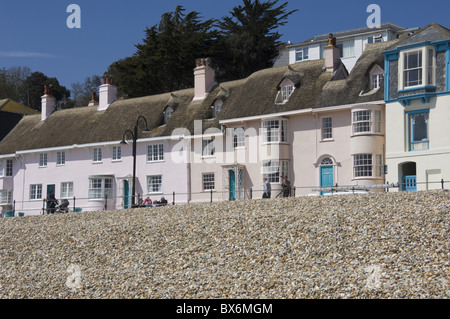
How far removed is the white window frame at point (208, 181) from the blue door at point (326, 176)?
6.87 meters

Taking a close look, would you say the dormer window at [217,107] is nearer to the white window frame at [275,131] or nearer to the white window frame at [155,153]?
the white window frame at [155,153]

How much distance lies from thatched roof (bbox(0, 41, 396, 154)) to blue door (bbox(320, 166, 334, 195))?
3234mm

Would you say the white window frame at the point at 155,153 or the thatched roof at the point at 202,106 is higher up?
the thatched roof at the point at 202,106

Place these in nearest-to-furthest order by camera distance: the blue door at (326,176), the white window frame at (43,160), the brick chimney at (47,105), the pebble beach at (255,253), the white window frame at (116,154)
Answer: the pebble beach at (255,253), the blue door at (326,176), the white window frame at (116,154), the white window frame at (43,160), the brick chimney at (47,105)

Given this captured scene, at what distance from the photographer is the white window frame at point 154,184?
42.4 meters

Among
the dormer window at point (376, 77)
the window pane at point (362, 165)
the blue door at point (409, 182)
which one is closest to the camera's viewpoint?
the blue door at point (409, 182)

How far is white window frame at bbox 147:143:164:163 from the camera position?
42.7 metres

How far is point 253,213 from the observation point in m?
24.7

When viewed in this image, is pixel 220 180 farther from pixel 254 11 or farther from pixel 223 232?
pixel 254 11

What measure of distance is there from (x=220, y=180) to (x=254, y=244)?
1894cm

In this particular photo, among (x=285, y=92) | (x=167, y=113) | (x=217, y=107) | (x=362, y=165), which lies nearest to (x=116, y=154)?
(x=167, y=113)

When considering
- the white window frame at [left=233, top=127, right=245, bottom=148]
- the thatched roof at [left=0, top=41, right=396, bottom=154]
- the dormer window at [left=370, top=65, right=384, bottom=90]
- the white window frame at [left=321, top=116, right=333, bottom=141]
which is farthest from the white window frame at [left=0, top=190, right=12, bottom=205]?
the dormer window at [left=370, top=65, right=384, bottom=90]

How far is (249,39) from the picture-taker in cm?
6122

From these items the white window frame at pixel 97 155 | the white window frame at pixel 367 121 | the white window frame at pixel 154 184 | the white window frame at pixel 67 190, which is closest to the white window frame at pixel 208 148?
the white window frame at pixel 154 184
